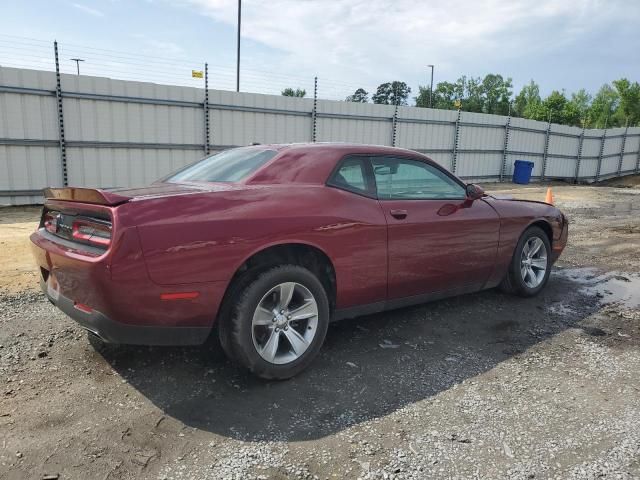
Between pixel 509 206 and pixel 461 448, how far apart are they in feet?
9.26

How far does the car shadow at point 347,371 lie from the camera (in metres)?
2.83

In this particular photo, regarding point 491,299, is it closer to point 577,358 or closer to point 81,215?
point 577,358

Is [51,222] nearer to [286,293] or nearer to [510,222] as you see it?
[286,293]

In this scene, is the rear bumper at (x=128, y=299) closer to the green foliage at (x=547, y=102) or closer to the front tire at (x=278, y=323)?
the front tire at (x=278, y=323)

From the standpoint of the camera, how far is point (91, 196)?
288cm

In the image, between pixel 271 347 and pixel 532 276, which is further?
pixel 532 276

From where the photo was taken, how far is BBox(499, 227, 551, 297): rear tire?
487cm

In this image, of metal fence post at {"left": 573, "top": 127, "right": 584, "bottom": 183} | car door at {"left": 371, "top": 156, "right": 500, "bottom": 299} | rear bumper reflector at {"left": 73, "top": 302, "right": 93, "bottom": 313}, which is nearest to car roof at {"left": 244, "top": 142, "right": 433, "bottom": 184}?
car door at {"left": 371, "top": 156, "right": 500, "bottom": 299}

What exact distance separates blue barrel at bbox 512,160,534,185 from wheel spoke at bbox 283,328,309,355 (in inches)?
780

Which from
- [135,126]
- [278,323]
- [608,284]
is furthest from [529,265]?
[135,126]

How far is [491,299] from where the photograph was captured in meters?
5.01

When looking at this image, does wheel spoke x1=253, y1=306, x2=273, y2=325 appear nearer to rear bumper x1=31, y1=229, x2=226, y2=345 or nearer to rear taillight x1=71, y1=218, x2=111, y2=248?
rear bumper x1=31, y1=229, x2=226, y2=345

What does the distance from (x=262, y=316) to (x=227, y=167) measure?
129 centimetres

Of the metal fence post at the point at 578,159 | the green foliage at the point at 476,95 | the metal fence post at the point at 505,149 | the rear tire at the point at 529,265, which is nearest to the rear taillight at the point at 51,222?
the rear tire at the point at 529,265
